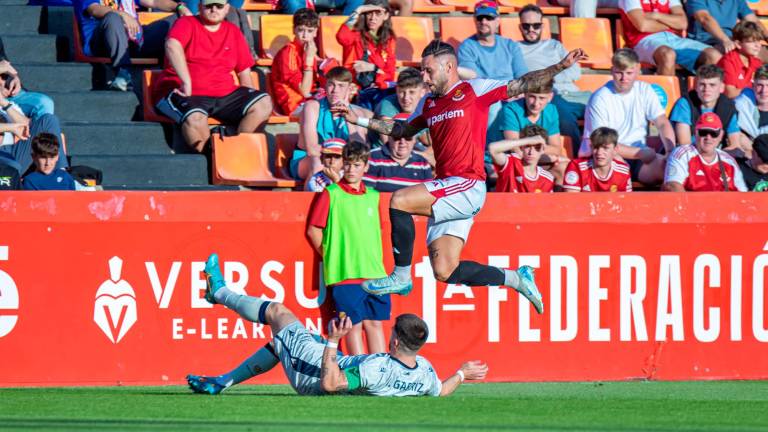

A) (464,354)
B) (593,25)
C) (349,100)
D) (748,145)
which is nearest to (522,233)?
(464,354)

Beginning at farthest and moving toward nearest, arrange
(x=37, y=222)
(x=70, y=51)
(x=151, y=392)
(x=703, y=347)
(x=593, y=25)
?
1. (x=593, y=25)
2. (x=70, y=51)
3. (x=703, y=347)
4. (x=37, y=222)
5. (x=151, y=392)

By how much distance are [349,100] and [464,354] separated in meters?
3.17

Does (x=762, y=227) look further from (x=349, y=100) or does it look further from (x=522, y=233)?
(x=349, y=100)

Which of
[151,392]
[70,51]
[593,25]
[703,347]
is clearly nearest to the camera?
[151,392]

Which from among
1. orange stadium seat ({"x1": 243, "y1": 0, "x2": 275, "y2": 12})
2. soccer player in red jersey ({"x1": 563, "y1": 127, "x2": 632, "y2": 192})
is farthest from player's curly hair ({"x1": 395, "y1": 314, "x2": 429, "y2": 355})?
orange stadium seat ({"x1": 243, "y1": 0, "x2": 275, "y2": 12})

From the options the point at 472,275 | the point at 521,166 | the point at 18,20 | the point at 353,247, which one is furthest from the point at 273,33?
the point at 472,275

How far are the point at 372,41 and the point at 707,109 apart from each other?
3.54 metres

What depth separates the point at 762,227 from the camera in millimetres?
11422

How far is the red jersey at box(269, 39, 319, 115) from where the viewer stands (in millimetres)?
13432

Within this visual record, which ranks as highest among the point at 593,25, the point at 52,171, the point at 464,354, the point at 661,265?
the point at 593,25

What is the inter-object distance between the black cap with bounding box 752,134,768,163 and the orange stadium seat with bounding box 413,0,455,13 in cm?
417

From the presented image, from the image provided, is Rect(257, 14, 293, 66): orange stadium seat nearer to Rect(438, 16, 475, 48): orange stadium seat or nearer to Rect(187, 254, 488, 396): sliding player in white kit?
Rect(438, 16, 475, 48): orange stadium seat

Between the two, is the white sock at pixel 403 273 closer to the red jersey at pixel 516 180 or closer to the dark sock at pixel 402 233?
the dark sock at pixel 402 233

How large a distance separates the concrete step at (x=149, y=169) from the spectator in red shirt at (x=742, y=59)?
6.00m
